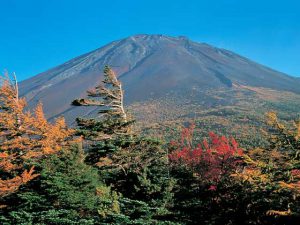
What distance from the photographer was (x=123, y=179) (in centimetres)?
1928

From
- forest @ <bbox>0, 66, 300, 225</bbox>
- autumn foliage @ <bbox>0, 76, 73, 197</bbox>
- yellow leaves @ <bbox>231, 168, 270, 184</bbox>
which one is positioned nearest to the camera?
yellow leaves @ <bbox>231, 168, 270, 184</bbox>

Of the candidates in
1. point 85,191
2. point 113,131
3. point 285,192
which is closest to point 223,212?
point 285,192

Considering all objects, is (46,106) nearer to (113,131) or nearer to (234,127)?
(234,127)

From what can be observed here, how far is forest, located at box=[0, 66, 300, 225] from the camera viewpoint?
473 inches

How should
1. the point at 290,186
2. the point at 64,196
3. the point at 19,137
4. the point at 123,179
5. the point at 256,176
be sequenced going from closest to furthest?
the point at 290,186
the point at 256,176
the point at 64,196
the point at 123,179
the point at 19,137

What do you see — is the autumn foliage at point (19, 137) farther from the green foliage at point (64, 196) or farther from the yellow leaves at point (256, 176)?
the yellow leaves at point (256, 176)

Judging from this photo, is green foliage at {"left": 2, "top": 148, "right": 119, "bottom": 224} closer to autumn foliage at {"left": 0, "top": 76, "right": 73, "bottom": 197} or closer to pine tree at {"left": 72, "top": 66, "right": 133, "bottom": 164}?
pine tree at {"left": 72, "top": 66, "right": 133, "bottom": 164}

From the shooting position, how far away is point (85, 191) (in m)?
17.1

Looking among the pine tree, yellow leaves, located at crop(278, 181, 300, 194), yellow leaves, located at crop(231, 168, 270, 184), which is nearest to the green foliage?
the pine tree

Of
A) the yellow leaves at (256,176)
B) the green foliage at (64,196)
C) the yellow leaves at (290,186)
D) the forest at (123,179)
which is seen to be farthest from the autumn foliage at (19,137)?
the yellow leaves at (290,186)

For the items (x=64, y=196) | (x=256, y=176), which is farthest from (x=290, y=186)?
(x=64, y=196)

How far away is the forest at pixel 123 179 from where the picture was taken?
1201cm

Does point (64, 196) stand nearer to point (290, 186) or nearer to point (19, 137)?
point (19, 137)

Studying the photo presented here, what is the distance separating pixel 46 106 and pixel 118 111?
178948 millimetres
